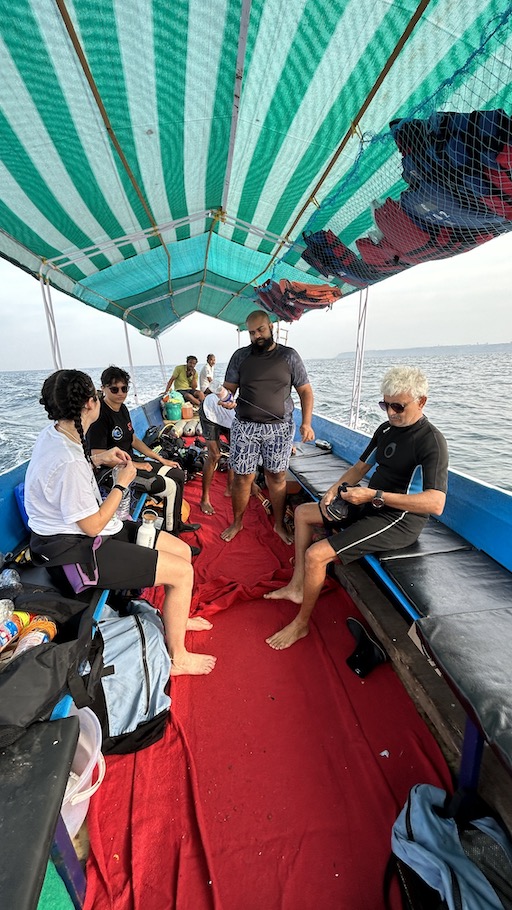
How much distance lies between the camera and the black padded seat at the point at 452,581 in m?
1.93

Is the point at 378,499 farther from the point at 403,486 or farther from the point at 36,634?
the point at 36,634

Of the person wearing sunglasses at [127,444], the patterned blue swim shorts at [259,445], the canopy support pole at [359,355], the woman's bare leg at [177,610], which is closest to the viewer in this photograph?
the woman's bare leg at [177,610]

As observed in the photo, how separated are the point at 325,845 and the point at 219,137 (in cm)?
419

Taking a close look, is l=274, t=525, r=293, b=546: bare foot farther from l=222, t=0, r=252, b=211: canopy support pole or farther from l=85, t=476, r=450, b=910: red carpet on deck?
l=222, t=0, r=252, b=211: canopy support pole

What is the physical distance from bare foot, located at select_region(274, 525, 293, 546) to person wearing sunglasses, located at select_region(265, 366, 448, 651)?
1.10 metres

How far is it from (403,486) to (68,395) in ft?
6.64

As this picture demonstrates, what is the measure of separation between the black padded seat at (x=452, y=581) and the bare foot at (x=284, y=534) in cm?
140

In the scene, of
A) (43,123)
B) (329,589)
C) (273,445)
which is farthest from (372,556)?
(43,123)

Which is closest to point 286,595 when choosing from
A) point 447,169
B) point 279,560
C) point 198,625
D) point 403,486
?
point 279,560

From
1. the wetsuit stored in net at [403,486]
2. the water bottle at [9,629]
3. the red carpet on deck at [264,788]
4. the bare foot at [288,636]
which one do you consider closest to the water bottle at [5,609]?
the water bottle at [9,629]

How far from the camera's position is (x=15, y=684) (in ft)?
3.47

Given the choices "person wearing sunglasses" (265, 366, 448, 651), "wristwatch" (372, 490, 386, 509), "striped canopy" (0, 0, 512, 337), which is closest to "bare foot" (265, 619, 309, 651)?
"person wearing sunglasses" (265, 366, 448, 651)

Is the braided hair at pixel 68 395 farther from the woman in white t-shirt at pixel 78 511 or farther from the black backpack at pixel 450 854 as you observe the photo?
the black backpack at pixel 450 854

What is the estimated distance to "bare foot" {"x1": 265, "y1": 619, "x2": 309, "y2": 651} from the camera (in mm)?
2354
